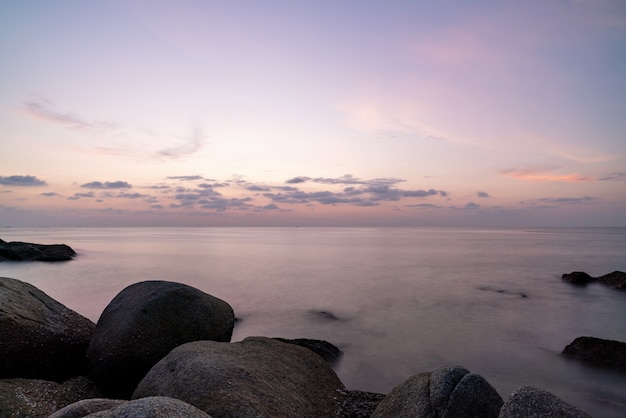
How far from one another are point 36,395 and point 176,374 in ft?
7.34

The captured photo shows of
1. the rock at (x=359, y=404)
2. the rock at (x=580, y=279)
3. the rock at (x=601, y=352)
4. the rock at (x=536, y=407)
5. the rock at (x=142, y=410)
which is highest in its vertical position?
the rock at (x=142, y=410)

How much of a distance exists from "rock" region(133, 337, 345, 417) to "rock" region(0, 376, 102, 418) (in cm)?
129

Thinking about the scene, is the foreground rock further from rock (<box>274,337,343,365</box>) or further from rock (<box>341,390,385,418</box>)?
rock (<box>341,390,385,418</box>)

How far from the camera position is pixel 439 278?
93.9ft

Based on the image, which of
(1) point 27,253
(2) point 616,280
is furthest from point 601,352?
(1) point 27,253

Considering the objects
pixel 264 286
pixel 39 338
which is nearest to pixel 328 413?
pixel 39 338

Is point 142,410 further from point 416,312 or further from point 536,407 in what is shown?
point 416,312

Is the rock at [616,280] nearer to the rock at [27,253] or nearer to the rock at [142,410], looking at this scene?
the rock at [142,410]

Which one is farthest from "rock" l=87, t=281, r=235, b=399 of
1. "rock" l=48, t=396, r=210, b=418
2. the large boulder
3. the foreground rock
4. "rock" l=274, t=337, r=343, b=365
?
the foreground rock

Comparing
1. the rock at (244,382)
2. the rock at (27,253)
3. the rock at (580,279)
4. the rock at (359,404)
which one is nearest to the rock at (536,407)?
the rock at (359,404)

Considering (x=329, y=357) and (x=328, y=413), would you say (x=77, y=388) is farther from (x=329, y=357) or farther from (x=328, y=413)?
(x=329, y=357)

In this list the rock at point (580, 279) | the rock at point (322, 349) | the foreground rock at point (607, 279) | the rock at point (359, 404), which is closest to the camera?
the rock at point (359, 404)

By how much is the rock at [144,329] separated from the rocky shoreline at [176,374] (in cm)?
2

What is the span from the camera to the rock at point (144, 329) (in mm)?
7289
